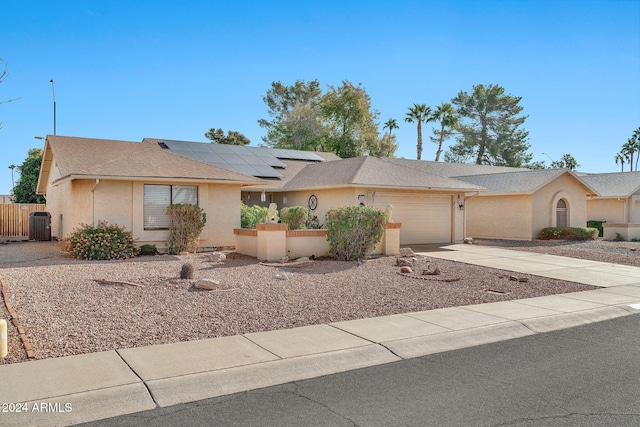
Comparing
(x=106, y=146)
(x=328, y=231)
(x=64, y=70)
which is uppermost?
(x=64, y=70)

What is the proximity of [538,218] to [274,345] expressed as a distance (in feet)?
77.9

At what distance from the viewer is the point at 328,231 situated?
1656 centimetres

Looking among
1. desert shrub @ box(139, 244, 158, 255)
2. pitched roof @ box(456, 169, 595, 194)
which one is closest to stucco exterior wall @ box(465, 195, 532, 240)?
pitched roof @ box(456, 169, 595, 194)

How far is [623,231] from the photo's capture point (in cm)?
2892

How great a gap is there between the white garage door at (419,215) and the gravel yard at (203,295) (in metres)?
6.18

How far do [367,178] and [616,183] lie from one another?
22.7 meters

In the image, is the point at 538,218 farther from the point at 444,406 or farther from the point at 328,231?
the point at 444,406

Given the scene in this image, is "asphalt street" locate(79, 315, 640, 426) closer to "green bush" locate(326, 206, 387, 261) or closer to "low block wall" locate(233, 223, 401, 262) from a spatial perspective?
"green bush" locate(326, 206, 387, 261)

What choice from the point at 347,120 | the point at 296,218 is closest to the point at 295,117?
the point at 347,120

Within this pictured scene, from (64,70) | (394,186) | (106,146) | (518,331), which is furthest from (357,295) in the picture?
(64,70)

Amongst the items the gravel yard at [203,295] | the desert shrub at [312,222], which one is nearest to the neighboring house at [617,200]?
the desert shrub at [312,222]

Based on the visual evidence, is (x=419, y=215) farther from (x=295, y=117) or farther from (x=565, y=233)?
(x=295, y=117)

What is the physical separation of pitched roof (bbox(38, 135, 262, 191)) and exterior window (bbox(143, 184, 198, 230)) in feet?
2.02

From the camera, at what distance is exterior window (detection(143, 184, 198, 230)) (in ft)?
58.4
